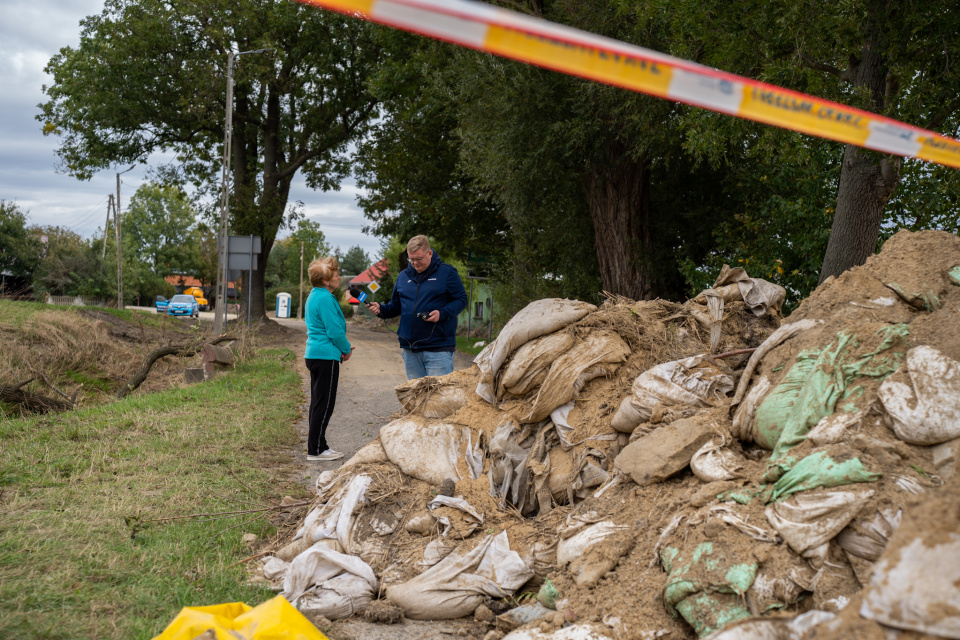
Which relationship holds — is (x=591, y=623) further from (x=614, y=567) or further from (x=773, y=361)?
(x=773, y=361)

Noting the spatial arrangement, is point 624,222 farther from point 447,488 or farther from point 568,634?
point 568,634

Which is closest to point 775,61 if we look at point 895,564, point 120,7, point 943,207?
point 943,207

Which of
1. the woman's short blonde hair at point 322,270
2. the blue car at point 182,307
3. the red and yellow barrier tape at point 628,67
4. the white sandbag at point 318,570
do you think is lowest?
the blue car at point 182,307

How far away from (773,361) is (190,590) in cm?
327

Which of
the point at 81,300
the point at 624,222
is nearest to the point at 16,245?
the point at 81,300

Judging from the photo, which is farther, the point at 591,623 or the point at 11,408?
the point at 11,408

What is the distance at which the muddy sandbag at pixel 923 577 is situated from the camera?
1.69 m

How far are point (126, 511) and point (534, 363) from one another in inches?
114

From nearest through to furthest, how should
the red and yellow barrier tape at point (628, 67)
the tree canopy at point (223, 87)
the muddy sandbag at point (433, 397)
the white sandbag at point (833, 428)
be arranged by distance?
the red and yellow barrier tape at point (628, 67) → the white sandbag at point (833, 428) → the muddy sandbag at point (433, 397) → the tree canopy at point (223, 87)

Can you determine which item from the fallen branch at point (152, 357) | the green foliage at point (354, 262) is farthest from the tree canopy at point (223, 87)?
the green foliage at point (354, 262)

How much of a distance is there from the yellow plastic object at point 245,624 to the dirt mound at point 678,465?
0.77 metres

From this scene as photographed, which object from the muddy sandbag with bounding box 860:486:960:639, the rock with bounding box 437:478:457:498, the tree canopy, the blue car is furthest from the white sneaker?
the blue car

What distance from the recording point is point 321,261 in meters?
6.32

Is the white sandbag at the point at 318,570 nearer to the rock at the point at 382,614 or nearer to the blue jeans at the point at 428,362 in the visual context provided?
the rock at the point at 382,614
